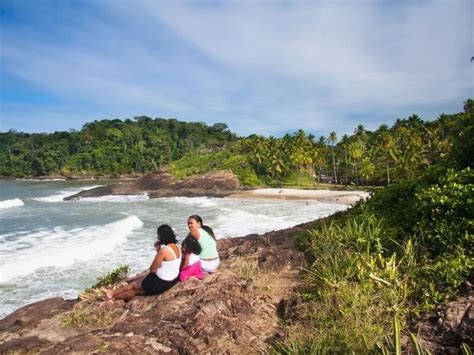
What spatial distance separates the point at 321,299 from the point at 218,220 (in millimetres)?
21263

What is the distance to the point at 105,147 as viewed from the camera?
355 ft

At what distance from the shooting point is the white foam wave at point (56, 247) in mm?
14050

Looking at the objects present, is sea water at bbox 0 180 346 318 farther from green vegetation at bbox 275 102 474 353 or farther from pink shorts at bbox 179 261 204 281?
green vegetation at bbox 275 102 474 353

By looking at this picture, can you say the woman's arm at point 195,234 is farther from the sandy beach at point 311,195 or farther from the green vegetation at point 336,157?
the green vegetation at point 336,157

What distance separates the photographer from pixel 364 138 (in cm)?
6869

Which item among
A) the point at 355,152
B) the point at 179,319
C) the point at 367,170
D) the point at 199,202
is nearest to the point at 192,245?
the point at 179,319

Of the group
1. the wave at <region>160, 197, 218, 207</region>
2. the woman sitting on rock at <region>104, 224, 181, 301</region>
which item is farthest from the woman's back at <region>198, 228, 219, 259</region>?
the wave at <region>160, 197, 218, 207</region>

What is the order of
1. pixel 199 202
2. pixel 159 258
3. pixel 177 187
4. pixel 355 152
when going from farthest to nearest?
pixel 355 152
pixel 177 187
pixel 199 202
pixel 159 258

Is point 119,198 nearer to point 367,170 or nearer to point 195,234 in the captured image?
point 367,170

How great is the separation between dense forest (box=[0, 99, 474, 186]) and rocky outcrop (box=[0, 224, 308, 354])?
4702 mm

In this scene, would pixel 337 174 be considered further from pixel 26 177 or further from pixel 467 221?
pixel 26 177

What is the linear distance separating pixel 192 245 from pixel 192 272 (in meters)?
0.47

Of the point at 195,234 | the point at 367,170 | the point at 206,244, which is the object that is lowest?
the point at 206,244

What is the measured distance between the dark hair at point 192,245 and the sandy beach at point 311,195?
35.1 meters
